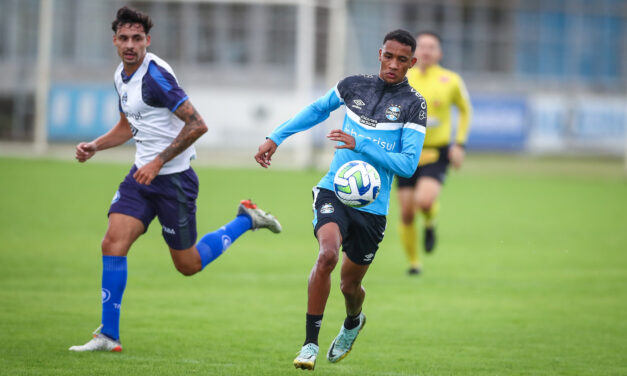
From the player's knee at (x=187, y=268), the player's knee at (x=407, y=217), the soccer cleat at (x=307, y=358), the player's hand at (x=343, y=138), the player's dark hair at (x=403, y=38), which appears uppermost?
the player's dark hair at (x=403, y=38)

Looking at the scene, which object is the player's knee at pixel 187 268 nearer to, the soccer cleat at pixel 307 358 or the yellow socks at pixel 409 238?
the soccer cleat at pixel 307 358

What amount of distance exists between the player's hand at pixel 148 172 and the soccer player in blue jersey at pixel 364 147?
796 mm

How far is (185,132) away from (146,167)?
38cm

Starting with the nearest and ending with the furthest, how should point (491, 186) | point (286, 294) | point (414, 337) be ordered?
point (414, 337)
point (286, 294)
point (491, 186)

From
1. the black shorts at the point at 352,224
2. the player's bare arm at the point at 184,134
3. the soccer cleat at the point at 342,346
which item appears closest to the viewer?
the black shorts at the point at 352,224

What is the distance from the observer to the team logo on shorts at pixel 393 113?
20.2 ft

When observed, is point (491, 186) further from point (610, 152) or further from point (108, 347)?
point (108, 347)

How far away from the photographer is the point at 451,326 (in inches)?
319

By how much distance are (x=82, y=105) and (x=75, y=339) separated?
22.4 meters

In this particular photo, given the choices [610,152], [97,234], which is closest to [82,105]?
[97,234]

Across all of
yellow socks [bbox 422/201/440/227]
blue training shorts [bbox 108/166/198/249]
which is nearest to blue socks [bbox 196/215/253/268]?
blue training shorts [bbox 108/166/198/249]

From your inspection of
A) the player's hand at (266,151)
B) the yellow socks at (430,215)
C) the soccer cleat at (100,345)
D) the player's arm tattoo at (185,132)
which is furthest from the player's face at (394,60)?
the yellow socks at (430,215)

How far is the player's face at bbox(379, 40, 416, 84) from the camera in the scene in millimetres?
6184

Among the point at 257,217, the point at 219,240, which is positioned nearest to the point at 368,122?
the point at 219,240
